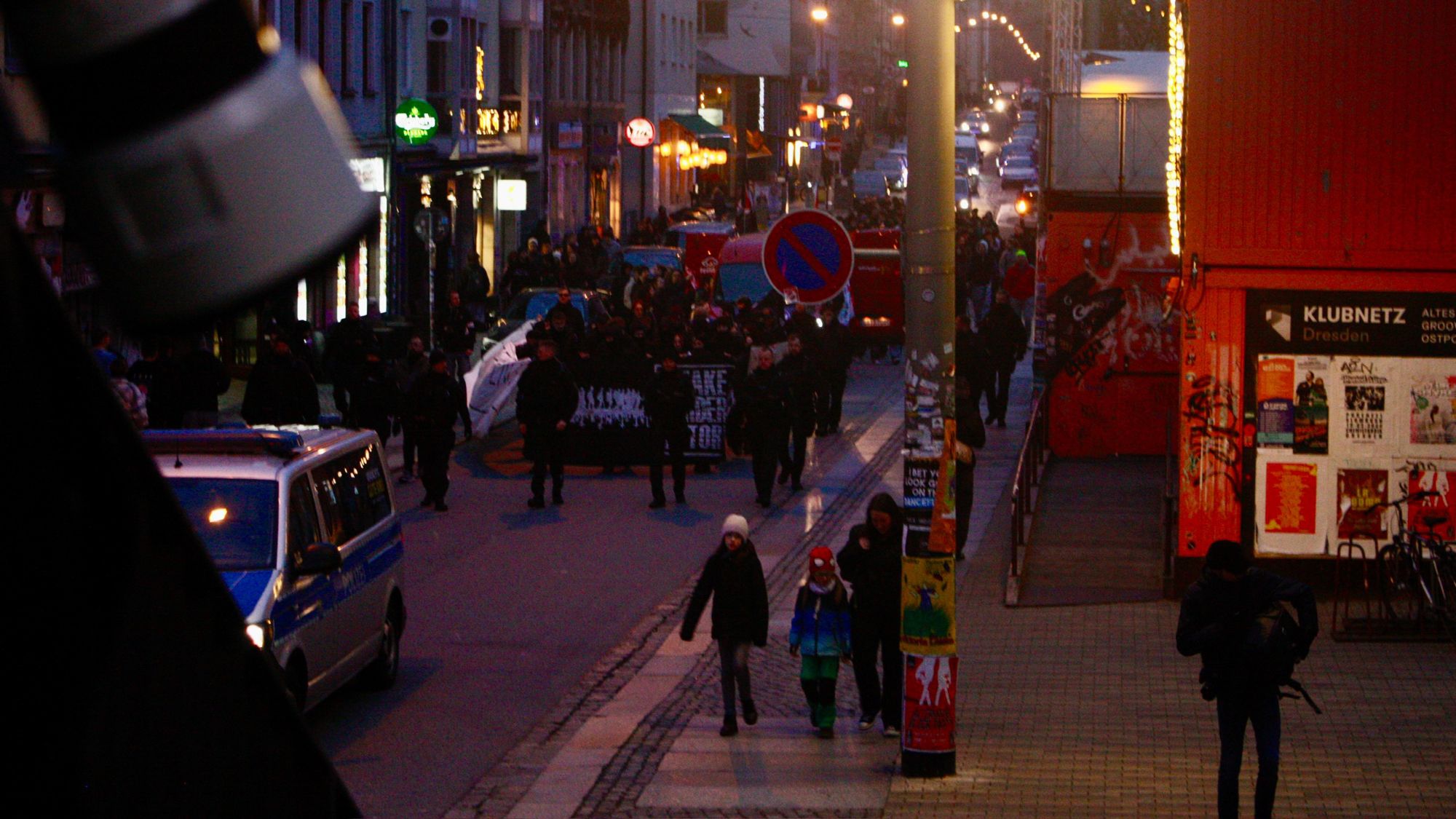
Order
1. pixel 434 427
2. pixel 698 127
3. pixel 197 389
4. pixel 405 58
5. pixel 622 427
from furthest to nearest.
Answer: pixel 698 127, pixel 405 58, pixel 622 427, pixel 434 427, pixel 197 389

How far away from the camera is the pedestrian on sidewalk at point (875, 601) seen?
11539 mm

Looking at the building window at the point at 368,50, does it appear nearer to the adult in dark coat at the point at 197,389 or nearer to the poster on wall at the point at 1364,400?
the adult in dark coat at the point at 197,389

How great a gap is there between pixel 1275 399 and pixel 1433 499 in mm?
1315

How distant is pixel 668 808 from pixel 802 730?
2.01 meters

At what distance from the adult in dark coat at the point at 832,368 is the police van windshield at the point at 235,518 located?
15.2 meters

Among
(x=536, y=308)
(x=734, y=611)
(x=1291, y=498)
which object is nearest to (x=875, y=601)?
(x=734, y=611)

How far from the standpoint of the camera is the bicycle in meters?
13.7

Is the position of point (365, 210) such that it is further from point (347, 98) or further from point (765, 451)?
point (347, 98)

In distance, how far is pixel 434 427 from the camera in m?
20.0

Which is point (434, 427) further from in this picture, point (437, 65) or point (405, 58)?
point (437, 65)

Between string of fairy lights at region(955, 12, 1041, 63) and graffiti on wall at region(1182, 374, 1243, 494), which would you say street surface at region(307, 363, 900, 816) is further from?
string of fairy lights at region(955, 12, 1041, 63)

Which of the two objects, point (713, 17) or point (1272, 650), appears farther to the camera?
point (713, 17)

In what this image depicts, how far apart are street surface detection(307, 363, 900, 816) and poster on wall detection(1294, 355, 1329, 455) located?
5011mm

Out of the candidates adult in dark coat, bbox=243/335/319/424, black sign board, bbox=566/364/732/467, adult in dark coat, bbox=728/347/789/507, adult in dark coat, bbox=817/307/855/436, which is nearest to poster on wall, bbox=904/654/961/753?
adult in dark coat, bbox=728/347/789/507
